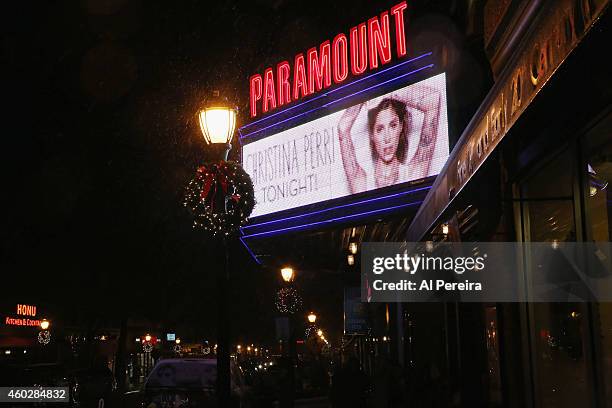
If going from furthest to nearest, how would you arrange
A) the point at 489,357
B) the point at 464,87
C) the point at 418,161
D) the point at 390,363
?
the point at 390,363
the point at 418,161
the point at 464,87
the point at 489,357

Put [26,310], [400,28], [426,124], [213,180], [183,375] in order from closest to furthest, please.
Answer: [213,180] → [183,375] → [426,124] → [400,28] → [26,310]

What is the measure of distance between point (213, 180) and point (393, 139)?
7.55 m

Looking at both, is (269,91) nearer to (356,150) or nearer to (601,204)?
(356,150)

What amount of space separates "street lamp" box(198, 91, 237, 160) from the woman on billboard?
6.84 metres

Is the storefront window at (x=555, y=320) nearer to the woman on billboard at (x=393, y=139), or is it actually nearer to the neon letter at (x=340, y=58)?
the woman on billboard at (x=393, y=139)

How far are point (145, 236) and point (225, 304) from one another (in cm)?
2628

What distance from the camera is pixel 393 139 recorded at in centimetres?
1681

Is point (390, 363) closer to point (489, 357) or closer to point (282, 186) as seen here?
point (282, 186)

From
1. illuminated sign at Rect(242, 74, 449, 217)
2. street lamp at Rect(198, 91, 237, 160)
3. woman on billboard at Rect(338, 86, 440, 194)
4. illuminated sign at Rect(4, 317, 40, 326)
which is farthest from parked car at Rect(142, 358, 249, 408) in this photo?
illuminated sign at Rect(4, 317, 40, 326)

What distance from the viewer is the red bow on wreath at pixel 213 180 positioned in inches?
397

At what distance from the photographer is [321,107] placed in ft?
61.5

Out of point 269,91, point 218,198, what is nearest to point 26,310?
point 269,91

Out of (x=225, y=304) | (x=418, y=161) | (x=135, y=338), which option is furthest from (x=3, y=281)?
(x=135, y=338)

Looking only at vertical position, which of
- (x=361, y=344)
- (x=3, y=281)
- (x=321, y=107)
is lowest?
(x=361, y=344)
